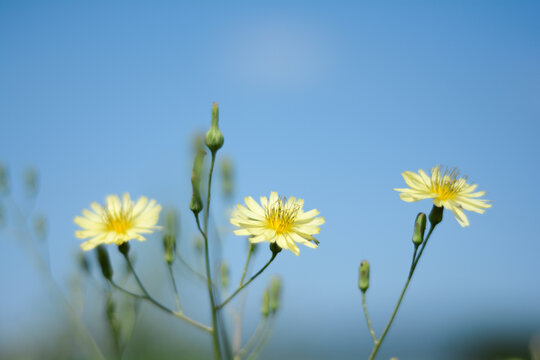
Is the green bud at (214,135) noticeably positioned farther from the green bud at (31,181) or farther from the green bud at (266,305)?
the green bud at (31,181)

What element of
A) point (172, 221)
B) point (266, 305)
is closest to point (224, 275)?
point (266, 305)

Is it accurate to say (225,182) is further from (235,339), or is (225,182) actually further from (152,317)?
(152,317)

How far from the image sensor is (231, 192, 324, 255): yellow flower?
2.03 m

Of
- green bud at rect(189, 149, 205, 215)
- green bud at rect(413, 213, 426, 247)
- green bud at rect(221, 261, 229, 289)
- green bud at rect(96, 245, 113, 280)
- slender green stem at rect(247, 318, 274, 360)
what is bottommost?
slender green stem at rect(247, 318, 274, 360)

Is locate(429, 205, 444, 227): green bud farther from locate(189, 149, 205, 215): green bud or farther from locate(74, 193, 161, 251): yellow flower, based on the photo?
locate(74, 193, 161, 251): yellow flower

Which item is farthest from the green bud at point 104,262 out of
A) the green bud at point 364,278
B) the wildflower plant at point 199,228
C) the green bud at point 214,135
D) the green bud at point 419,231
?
the green bud at point 419,231

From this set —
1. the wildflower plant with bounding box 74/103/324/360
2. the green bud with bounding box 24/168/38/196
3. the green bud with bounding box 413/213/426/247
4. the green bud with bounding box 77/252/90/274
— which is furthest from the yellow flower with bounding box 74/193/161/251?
the green bud with bounding box 24/168/38/196

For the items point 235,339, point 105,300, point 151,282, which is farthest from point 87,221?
point 151,282

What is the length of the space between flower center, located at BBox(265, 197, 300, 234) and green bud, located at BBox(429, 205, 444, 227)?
62 centimetres

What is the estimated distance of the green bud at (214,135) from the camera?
2.05 m

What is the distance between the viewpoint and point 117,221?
2305 mm

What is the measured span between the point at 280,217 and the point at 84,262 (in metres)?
1.38

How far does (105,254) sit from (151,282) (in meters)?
2.49

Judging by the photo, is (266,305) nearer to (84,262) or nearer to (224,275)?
(224,275)
